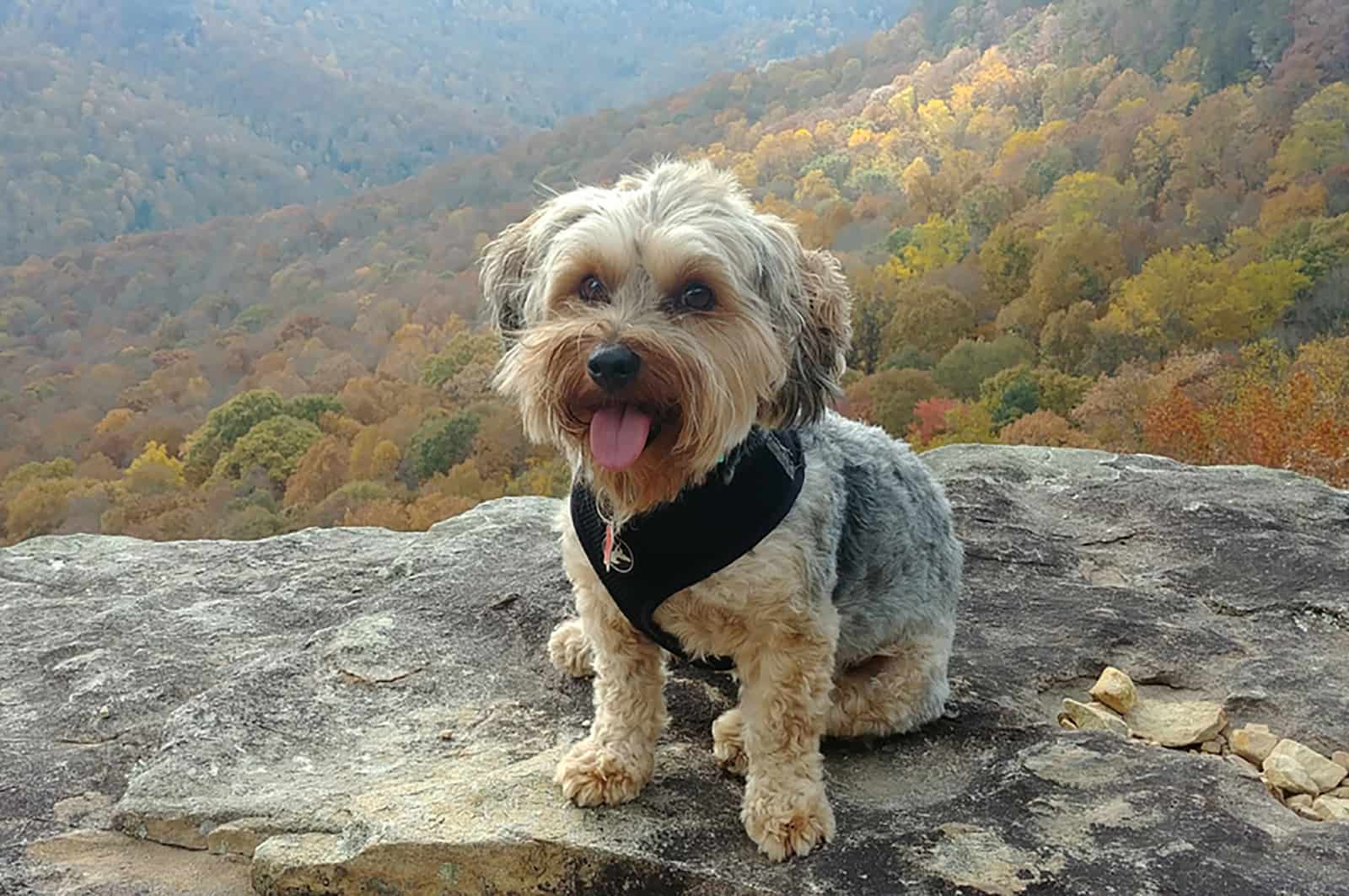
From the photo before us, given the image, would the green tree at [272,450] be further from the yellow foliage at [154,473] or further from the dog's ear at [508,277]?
the dog's ear at [508,277]

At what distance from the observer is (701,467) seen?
324 centimetres

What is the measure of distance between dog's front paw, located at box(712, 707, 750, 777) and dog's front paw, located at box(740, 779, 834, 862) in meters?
0.31

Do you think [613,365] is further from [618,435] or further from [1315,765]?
[1315,765]

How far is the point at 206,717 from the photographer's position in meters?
4.10

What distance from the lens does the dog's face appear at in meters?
3.06

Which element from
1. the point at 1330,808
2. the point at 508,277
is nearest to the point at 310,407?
the point at 508,277

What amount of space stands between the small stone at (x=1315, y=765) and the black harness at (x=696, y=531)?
7.23 feet

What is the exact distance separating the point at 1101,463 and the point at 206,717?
18.6 ft

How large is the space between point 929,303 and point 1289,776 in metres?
21.7

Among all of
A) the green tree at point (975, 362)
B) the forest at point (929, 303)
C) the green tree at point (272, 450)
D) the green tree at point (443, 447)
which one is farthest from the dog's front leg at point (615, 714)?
the green tree at point (272, 450)

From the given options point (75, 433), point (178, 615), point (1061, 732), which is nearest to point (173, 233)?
point (75, 433)

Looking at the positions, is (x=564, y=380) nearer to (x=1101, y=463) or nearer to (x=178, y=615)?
(x=178, y=615)

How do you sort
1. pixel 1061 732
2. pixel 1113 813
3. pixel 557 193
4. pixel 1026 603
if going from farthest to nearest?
1. pixel 1026 603
2. pixel 1061 732
3. pixel 557 193
4. pixel 1113 813

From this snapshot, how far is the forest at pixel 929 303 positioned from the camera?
66.7 ft
